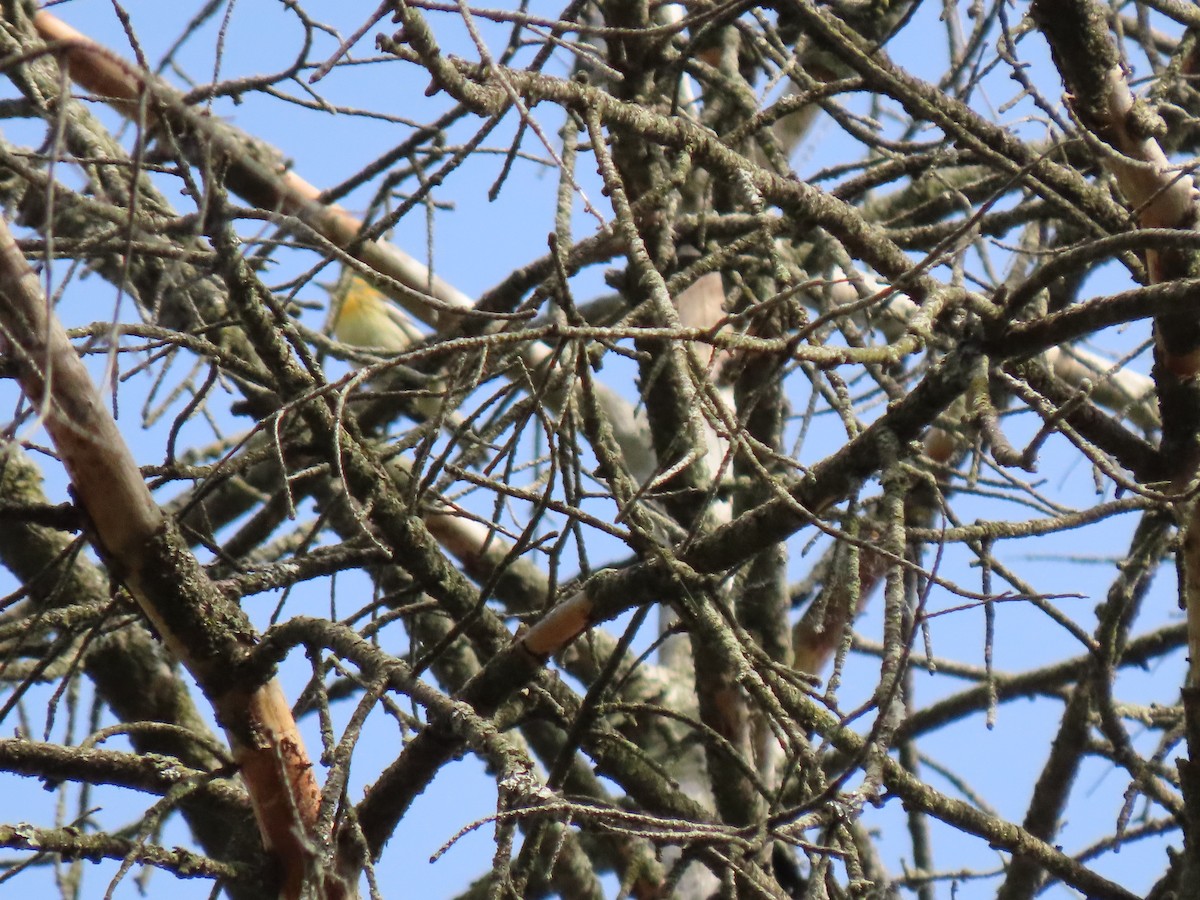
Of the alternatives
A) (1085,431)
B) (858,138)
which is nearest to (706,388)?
(1085,431)

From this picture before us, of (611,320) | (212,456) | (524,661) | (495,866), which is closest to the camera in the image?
(495,866)

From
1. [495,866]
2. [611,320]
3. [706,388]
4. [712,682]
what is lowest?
[495,866]

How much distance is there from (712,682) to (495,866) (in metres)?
1.31

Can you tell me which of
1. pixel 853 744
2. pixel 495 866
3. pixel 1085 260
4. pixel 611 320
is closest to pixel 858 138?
pixel 611 320

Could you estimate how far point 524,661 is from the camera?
1666 mm

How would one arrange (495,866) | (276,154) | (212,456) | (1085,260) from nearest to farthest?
(495,866)
(1085,260)
(212,456)
(276,154)

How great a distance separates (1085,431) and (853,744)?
2.16ft

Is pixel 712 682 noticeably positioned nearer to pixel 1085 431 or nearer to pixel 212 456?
pixel 1085 431

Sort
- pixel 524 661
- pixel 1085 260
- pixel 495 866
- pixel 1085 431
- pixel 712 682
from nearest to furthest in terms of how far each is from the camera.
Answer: pixel 495 866
pixel 1085 260
pixel 524 661
pixel 1085 431
pixel 712 682

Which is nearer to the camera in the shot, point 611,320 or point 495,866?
point 495,866

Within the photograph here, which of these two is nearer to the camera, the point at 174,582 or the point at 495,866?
the point at 495,866

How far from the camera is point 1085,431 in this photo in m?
1.89

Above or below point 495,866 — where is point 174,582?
above

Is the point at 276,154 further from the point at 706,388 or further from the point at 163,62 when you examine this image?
the point at 706,388
